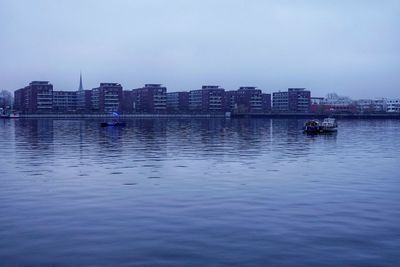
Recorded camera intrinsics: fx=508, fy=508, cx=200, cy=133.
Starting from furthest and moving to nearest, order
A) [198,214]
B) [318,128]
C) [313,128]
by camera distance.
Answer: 1. [313,128]
2. [318,128]
3. [198,214]

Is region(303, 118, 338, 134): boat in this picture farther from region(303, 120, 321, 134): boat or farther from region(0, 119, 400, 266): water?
region(0, 119, 400, 266): water

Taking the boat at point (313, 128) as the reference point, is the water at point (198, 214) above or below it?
below

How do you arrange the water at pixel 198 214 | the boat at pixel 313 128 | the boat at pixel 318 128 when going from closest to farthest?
the water at pixel 198 214 < the boat at pixel 313 128 < the boat at pixel 318 128

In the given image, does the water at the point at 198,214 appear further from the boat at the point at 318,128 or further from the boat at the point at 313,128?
the boat at the point at 318,128

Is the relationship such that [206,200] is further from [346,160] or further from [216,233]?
[346,160]

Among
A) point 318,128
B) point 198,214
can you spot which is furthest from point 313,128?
point 198,214

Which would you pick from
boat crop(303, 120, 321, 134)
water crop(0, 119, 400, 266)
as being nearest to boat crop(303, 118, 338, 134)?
boat crop(303, 120, 321, 134)

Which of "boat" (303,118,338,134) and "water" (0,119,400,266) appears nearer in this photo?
"water" (0,119,400,266)

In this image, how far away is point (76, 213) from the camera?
21875 millimetres

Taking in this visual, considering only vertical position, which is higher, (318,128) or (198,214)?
(318,128)

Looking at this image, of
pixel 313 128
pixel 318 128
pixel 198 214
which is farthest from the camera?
pixel 313 128

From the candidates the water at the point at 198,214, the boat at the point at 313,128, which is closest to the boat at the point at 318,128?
the boat at the point at 313,128

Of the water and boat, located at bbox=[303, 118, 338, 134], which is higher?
boat, located at bbox=[303, 118, 338, 134]

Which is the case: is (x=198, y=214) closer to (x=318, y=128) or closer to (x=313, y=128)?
(x=313, y=128)
